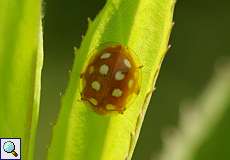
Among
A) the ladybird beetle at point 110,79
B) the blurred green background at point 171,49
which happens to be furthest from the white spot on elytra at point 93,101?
the blurred green background at point 171,49

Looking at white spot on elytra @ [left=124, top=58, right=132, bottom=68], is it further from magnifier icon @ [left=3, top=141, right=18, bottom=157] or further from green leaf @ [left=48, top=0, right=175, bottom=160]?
magnifier icon @ [left=3, top=141, right=18, bottom=157]

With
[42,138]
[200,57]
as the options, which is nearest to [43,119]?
[42,138]

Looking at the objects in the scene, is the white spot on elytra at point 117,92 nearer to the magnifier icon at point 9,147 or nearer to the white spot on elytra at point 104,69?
the white spot on elytra at point 104,69

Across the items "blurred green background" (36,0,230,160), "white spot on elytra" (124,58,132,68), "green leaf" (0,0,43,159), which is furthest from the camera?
"blurred green background" (36,0,230,160)

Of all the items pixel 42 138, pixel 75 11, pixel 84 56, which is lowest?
pixel 42 138

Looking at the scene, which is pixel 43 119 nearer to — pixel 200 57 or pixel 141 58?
pixel 200 57

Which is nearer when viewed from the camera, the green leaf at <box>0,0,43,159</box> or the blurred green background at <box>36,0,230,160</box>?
the green leaf at <box>0,0,43,159</box>

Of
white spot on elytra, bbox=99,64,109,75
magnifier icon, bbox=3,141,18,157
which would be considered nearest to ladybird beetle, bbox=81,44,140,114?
white spot on elytra, bbox=99,64,109,75
